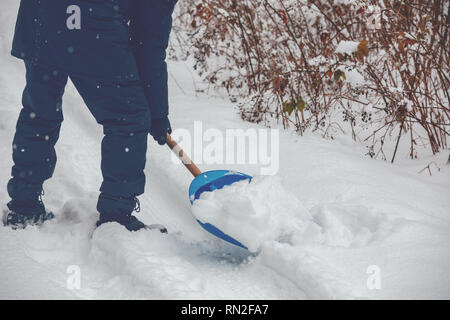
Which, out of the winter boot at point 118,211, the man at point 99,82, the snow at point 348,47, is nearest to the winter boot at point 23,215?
the man at point 99,82

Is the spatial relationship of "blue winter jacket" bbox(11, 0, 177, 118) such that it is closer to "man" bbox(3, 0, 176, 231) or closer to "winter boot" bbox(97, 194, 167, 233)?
"man" bbox(3, 0, 176, 231)

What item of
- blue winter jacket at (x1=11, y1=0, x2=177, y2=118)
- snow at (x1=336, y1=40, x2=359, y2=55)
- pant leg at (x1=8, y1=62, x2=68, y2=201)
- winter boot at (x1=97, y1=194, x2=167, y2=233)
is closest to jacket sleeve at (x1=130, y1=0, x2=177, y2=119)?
blue winter jacket at (x1=11, y1=0, x2=177, y2=118)

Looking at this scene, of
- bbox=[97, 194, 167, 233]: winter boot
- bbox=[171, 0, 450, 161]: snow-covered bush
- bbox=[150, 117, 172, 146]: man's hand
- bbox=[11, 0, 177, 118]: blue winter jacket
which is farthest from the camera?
bbox=[171, 0, 450, 161]: snow-covered bush

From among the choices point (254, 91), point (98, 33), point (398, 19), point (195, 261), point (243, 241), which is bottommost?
point (195, 261)

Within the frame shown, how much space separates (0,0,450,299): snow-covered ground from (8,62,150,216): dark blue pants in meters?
0.17

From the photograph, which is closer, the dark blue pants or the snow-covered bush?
the dark blue pants

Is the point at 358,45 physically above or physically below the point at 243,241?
above

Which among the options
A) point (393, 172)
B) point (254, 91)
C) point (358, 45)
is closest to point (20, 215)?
point (358, 45)

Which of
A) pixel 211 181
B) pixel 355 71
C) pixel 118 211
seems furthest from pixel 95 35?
pixel 355 71

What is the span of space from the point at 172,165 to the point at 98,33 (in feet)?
3.89

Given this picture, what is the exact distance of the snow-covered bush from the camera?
2.46m
